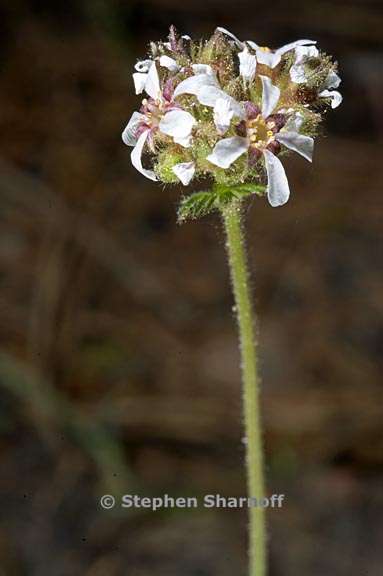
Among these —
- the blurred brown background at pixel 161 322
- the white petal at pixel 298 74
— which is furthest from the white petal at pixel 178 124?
the blurred brown background at pixel 161 322

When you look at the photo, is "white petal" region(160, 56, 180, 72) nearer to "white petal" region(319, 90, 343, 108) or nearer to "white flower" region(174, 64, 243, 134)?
"white flower" region(174, 64, 243, 134)

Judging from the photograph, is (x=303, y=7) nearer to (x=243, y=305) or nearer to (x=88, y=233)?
(x=88, y=233)

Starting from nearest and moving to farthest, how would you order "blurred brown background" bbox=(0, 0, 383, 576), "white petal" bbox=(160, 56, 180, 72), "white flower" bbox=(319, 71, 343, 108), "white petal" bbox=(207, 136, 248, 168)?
1. "white petal" bbox=(207, 136, 248, 168)
2. "white petal" bbox=(160, 56, 180, 72)
3. "white flower" bbox=(319, 71, 343, 108)
4. "blurred brown background" bbox=(0, 0, 383, 576)

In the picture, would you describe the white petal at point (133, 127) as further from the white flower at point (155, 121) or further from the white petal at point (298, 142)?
the white petal at point (298, 142)

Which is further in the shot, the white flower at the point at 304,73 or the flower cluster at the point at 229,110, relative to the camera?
the white flower at the point at 304,73

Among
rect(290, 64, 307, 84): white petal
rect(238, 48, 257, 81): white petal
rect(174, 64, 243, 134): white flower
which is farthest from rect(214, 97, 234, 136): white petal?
rect(290, 64, 307, 84): white petal

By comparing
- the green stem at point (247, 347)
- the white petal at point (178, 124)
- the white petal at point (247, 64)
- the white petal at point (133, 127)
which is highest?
the white petal at point (133, 127)
